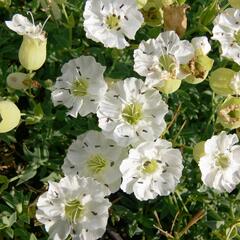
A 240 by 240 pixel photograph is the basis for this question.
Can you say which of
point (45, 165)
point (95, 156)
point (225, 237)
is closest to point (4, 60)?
point (45, 165)

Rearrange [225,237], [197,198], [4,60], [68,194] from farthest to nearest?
[4,60] < [197,198] < [225,237] < [68,194]

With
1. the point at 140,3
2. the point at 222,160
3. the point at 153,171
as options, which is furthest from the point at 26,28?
the point at 222,160

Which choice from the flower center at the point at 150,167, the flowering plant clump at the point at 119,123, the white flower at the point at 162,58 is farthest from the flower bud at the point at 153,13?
the flower center at the point at 150,167

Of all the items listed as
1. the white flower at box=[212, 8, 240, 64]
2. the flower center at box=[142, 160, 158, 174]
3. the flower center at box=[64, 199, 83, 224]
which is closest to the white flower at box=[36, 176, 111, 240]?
the flower center at box=[64, 199, 83, 224]

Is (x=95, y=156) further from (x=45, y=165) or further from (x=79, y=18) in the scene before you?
(x=79, y=18)

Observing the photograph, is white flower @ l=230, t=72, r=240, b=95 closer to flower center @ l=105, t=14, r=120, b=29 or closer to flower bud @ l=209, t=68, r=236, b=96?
flower bud @ l=209, t=68, r=236, b=96

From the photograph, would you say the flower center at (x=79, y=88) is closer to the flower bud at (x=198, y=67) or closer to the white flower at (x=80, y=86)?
the white flower at (x=80, y=86)

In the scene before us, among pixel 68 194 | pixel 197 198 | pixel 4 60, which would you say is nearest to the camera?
pixel 68 194
